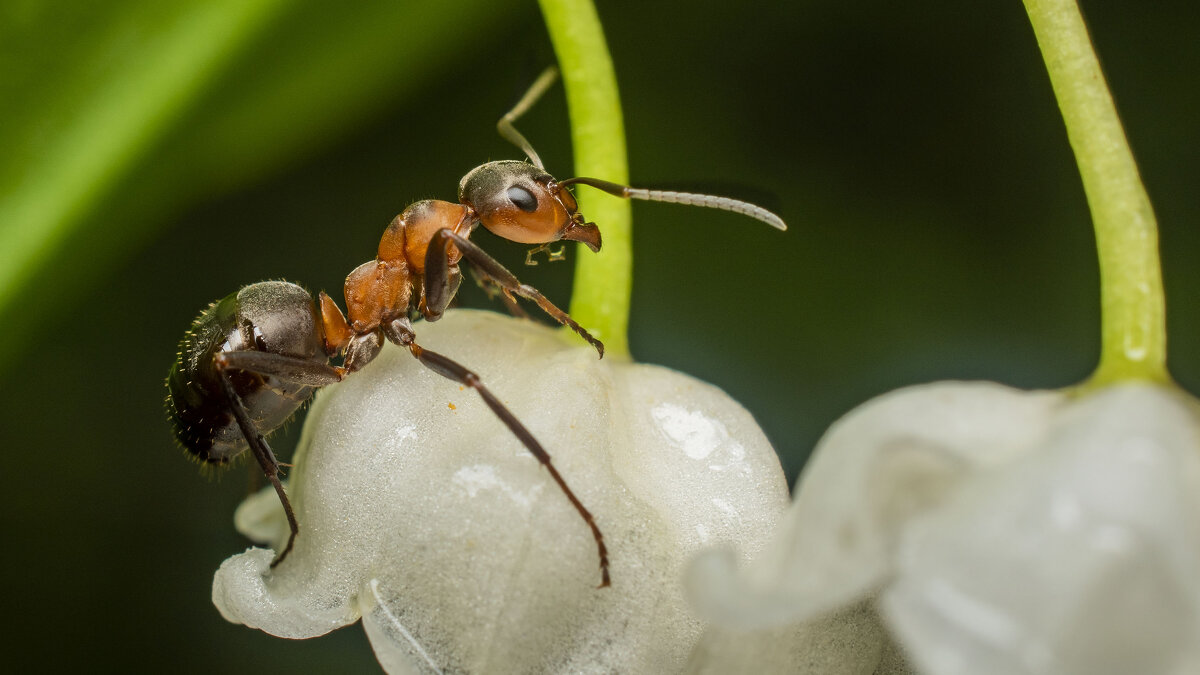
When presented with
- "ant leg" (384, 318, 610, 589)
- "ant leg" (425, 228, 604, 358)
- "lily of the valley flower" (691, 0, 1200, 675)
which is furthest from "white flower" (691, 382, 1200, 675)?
"ant leg" (425, 228, 604, 358)

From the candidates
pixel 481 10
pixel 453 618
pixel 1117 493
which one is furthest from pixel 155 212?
pixel 1117 493

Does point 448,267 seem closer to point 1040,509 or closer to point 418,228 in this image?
point 418,228

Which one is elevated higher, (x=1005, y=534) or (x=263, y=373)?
(x=1005, y=534)

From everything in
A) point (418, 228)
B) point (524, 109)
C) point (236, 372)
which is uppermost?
point (524, 109)

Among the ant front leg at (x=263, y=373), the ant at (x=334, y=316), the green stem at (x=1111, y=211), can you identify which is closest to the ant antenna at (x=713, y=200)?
the ant at (x=334, y=316)

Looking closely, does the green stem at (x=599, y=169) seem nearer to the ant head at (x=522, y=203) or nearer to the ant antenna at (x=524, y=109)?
the ant head at (x=522, y=203)

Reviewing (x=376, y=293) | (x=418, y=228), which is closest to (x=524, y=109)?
(x=418, y=228)

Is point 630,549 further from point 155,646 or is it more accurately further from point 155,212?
point 155,646
